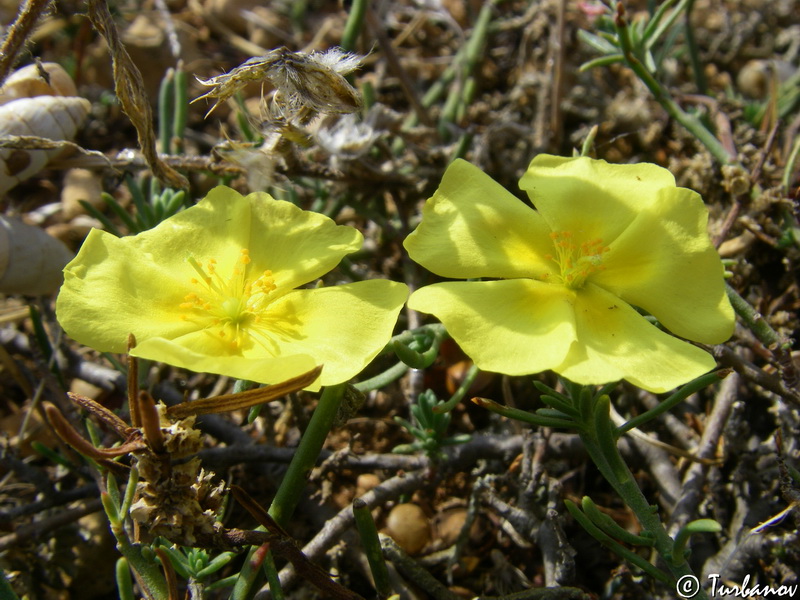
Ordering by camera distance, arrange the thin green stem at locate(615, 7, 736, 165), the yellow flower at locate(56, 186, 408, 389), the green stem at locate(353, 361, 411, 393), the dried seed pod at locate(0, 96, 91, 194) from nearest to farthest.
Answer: the yellow flower at locate(56, 186, 408, 389)
the green stem at locate(353, 361, 411, 393)
the dried seed pod at locate(0, 96, 91, 194)
the thin green stem at locate(615, 7, 736, 165)

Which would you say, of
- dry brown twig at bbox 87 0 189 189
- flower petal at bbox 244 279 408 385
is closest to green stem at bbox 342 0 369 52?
dry brown twig at bbox 87 0 189 189

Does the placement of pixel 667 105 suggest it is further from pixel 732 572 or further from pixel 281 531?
pixel 281 531

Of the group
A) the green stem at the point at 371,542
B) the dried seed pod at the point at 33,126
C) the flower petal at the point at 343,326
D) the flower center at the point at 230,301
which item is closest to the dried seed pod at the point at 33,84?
the dried seed pod at the point at 33,126

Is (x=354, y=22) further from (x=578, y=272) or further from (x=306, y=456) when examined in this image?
(x=306, y=456)

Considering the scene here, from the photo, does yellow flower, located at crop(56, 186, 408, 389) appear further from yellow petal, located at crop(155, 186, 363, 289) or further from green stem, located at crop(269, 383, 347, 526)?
green stem, located at crop(269, 383, 347, 526)

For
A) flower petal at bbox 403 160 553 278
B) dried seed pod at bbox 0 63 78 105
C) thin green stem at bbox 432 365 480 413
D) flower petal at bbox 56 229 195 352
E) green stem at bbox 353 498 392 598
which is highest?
dried seed pod at bbox 0 63 78 105

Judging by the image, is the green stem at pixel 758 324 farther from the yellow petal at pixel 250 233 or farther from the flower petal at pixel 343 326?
the yellow petal at pixel 250 233
